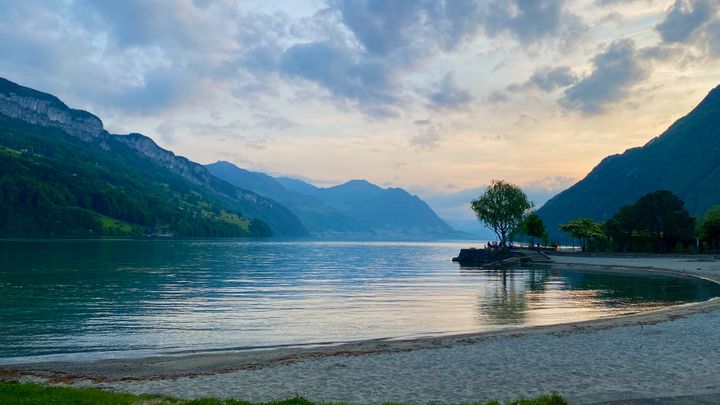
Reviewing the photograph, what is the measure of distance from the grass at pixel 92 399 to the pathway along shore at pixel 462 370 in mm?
1428

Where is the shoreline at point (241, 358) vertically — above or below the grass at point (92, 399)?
below

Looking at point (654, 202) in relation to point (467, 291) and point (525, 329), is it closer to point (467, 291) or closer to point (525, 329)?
point (467, 291)

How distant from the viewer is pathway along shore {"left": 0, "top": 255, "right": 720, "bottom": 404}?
18.5 meters

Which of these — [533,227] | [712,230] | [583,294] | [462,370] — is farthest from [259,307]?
[533,227]

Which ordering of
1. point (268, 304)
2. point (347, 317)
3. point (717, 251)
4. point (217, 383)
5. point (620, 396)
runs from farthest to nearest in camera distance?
point (717, 251) < point (268, 304) < point (347, 317) < point (217, 383) < point (620, 396)

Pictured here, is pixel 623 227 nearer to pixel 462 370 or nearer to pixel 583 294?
pixel 583 294

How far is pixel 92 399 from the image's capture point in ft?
54.9

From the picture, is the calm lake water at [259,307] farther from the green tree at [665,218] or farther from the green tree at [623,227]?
the green tree at [623,227]

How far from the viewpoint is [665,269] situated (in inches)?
3757

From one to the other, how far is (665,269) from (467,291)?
49241 mm

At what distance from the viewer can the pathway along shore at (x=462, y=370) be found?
1853cm

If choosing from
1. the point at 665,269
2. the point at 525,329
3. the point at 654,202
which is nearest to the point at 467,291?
the point at 525,329

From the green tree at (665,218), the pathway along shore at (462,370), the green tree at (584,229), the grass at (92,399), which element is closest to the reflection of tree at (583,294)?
the pathway along shore at (462,370)

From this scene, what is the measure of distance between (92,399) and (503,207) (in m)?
152
